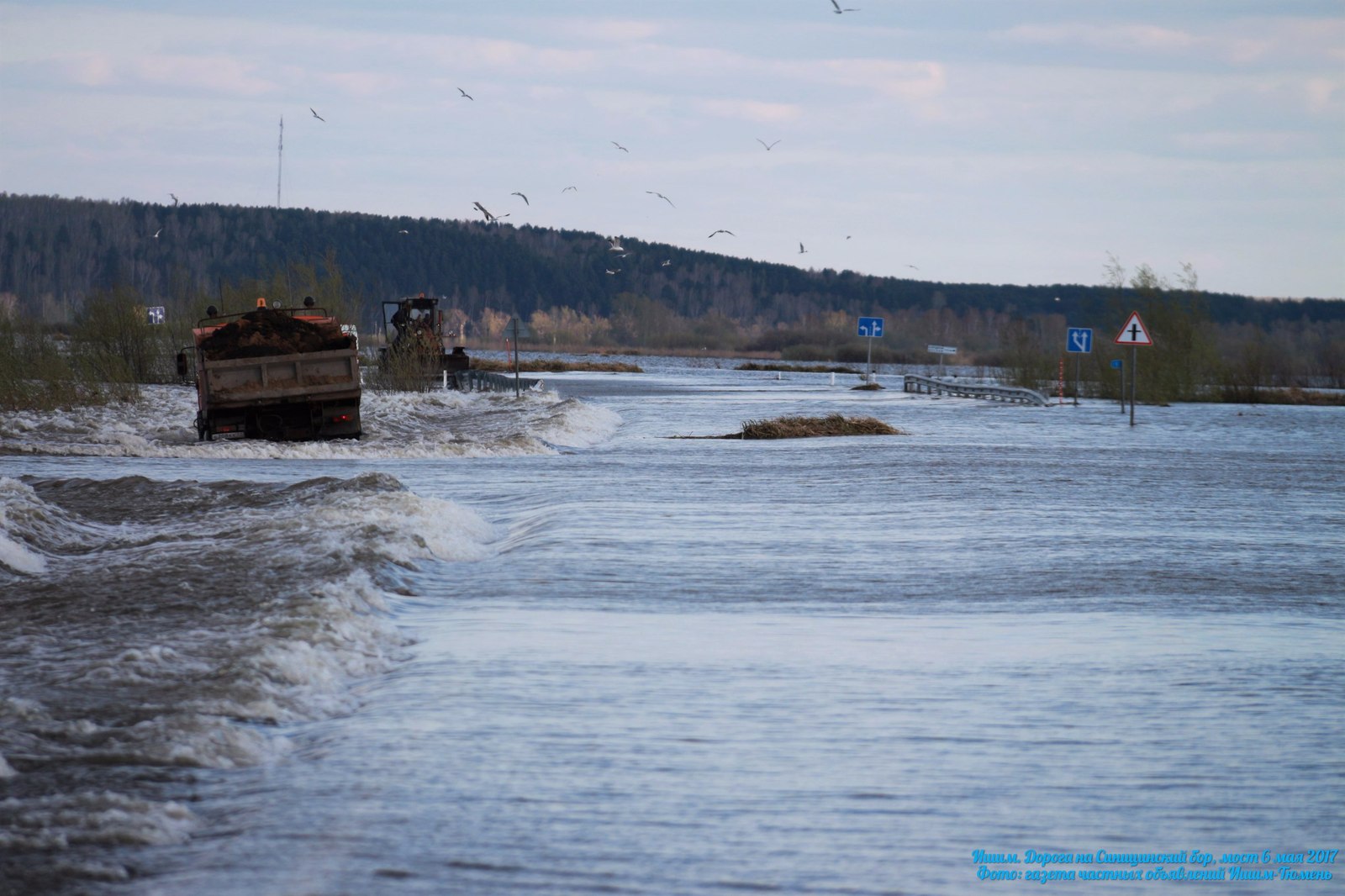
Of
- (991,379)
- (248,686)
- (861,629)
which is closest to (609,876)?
(248,686)

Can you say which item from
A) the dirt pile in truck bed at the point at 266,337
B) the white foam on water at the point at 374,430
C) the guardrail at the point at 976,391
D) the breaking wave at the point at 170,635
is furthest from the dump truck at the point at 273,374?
the guardrail at the point at 976,391

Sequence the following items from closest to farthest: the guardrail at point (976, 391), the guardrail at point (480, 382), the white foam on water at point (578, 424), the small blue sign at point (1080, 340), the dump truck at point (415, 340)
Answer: the white foam on water at point (578, 424), the dump truck at point (415, 340), the guardrail at point (480, 382), the small blue sign at point (1080, 340), the guardrail at point (976, 391)

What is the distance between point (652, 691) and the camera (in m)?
7.47

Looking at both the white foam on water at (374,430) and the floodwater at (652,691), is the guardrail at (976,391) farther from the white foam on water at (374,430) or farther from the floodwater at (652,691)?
the floodwater at (652,691)

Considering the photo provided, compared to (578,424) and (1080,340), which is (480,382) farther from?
(1080,340)

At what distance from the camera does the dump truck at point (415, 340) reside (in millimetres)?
44625

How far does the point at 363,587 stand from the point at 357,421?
16798mm

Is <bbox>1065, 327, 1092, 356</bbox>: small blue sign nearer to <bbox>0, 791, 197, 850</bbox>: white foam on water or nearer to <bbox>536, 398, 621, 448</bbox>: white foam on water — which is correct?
<bbox>536, 398, 621, 448</bbox>: white foam on water

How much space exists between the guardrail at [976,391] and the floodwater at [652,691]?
36.4 meters

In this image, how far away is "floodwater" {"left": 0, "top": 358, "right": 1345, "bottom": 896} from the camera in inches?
200

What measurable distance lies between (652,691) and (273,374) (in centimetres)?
1920

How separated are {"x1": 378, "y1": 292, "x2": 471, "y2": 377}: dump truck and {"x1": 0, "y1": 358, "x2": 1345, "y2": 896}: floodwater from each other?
2730 centimetres

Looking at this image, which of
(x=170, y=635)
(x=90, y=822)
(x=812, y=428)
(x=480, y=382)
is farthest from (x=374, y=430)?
(x=90, y=822)

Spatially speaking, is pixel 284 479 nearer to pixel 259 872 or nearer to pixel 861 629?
pixel 861 629
